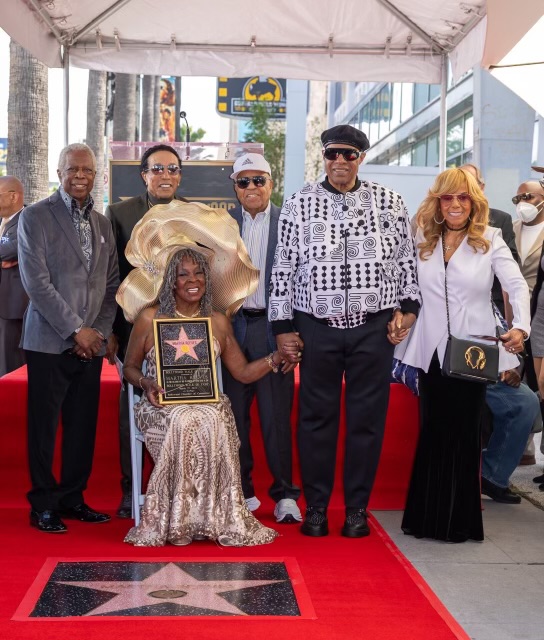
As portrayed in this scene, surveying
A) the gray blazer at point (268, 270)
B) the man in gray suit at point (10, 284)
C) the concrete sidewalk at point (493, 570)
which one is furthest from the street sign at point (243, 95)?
the concrete sidewalk at point (493, 570)

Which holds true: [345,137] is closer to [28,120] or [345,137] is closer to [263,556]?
[263,556]

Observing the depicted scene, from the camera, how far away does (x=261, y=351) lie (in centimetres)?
605

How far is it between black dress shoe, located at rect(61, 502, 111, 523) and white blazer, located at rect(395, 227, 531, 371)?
6.75ft

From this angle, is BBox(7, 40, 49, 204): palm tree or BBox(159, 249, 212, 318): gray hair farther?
BBox(7, 40, 49, 204): palm tree

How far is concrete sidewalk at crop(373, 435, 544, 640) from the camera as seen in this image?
4.44 meters

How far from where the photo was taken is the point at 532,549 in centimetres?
570

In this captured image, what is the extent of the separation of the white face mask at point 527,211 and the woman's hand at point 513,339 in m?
2.32

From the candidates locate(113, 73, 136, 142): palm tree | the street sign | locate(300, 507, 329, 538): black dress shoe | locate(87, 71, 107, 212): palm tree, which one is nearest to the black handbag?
locate(300, 507, 329, 538): black dress shoe

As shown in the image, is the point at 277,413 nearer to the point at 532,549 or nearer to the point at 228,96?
the point at 532,549

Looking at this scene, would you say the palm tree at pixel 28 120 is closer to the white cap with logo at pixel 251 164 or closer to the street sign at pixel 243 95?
the white cap with logo at pixel 251 164

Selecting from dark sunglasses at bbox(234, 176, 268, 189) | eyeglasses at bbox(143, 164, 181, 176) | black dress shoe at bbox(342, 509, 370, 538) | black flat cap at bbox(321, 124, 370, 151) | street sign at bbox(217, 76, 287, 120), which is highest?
street sign at bbox(217, 76, 287, 120)

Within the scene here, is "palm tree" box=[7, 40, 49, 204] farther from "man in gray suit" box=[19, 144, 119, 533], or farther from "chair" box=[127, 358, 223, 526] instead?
"chair" box=[127, 358, 223, 526]

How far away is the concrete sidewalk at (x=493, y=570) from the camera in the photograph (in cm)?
444

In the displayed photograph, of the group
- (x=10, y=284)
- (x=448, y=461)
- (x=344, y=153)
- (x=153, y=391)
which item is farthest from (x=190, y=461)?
(x=10, y=284)
